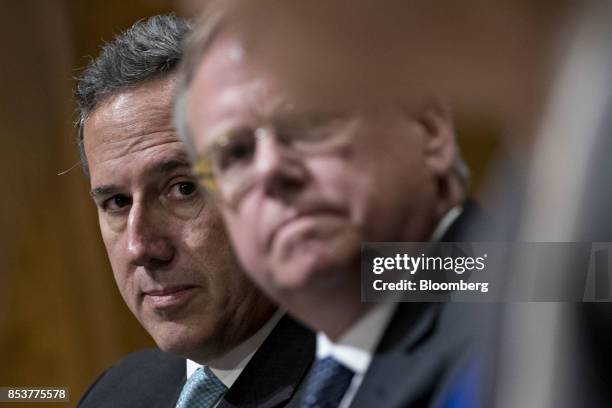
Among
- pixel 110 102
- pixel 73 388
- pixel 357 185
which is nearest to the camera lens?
pixel 357 185

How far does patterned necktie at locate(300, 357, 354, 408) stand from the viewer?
64 centimetres

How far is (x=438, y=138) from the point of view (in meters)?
0.58

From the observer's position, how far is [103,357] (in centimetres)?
130

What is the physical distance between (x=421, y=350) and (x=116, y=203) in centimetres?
48

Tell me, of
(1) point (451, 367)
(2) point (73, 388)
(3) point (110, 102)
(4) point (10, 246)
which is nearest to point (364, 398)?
(1) point (451, 367)

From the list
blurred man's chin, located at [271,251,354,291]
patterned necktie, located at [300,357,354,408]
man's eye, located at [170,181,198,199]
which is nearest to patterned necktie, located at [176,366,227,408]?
man's eye, located at [170,181,198,199]

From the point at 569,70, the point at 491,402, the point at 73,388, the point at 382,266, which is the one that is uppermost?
the point at 569,70

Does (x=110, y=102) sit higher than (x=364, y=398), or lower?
higher

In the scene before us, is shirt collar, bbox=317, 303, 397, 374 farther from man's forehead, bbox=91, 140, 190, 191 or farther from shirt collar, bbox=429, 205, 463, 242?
man's forehead, bbox=91, 140, 190, 191

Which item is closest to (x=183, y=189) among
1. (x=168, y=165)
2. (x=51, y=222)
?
(x=168, y=165)

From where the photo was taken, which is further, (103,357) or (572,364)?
(103,357)

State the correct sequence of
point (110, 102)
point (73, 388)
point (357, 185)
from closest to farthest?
point (357, 185) → point (110, 102) → point (73, 388)

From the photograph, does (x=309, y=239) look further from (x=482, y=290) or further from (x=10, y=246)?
(x=10, y=246)

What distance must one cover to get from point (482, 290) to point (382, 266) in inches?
3.4
